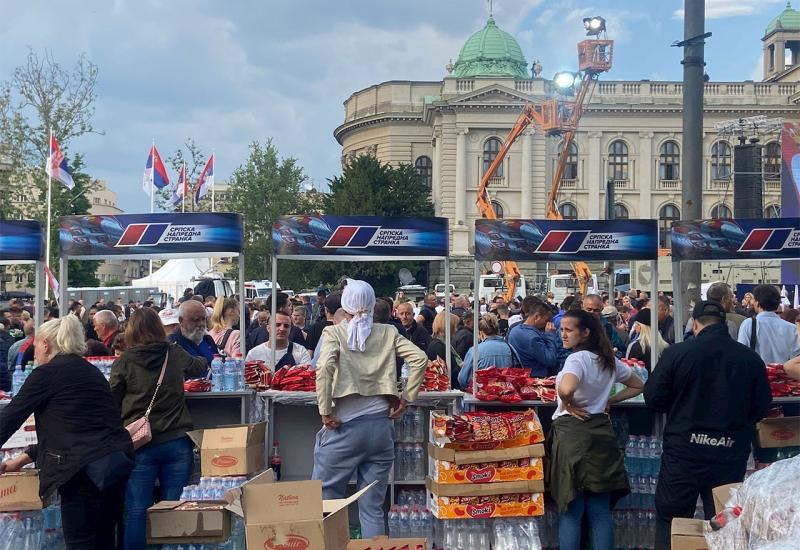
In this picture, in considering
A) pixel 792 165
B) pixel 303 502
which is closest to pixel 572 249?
pixel 303 502

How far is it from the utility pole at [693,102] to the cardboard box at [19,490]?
22.0 feet

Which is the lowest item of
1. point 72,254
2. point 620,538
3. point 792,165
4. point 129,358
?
point 620,538

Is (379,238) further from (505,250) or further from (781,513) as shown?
(781,513)

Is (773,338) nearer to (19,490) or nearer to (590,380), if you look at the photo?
(590,380)

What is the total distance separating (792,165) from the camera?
15.0m

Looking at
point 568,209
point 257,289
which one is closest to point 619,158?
point 568,209

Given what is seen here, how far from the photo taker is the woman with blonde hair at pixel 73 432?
5.59 meters

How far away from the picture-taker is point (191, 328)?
8.36 metres

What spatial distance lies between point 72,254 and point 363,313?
134 inches

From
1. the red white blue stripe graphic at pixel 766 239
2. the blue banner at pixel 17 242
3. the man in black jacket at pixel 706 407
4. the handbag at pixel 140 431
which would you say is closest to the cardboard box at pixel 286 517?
the handbag at pixel 140 431

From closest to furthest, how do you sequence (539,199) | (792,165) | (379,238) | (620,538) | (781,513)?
(781,513) → (620,538) → (379,238) → (792,165) → (539,199)

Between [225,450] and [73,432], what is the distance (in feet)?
6.11

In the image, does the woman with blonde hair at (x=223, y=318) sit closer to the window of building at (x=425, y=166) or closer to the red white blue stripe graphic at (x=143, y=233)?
the red white blue stripe graphic at (x=143, y=233)

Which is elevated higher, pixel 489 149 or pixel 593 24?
pixel 489 149
